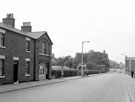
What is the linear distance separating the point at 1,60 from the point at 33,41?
28.3 feet

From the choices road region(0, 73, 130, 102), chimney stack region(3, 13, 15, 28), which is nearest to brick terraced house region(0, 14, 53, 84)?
chimney stack region(3, 13, 15, 28)

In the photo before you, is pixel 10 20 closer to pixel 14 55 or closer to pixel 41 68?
pixel 14 55

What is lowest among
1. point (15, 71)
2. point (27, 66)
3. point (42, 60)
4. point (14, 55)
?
point (15, 71)

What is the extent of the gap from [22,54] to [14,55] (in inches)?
84.3

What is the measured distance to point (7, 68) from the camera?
26.1 m

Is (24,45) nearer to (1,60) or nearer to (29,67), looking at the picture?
(29,67)

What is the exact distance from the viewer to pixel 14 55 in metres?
27.8

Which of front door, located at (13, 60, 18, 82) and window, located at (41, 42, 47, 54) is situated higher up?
window, located at (41, 42, 47, 54)

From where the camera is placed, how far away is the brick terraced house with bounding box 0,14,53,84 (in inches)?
1016

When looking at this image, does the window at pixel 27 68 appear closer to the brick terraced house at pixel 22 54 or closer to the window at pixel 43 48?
the brick terraced house at pixel 22 54

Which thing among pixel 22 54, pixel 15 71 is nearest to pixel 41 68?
pixel 22 54

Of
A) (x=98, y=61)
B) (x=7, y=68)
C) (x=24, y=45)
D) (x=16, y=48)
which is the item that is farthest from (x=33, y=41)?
(x=98, y=61)

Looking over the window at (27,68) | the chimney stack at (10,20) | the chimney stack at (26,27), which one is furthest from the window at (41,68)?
the chimney stack at (10,20)

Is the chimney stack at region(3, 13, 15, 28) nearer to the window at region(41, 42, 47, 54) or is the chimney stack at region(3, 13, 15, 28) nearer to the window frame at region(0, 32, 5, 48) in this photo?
the window at region(41, 42, 47, 54)
